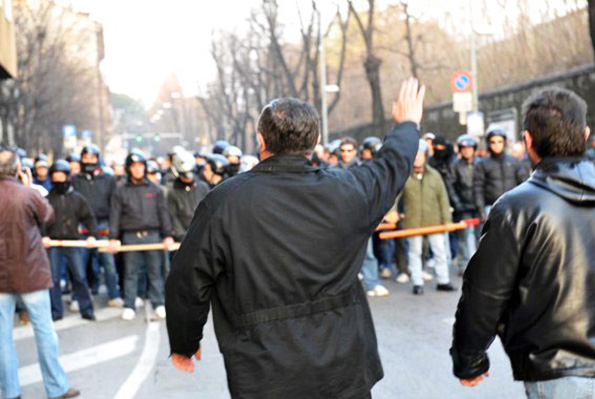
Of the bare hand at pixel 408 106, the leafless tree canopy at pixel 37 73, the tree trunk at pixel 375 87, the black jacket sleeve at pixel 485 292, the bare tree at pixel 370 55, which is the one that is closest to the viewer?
the black jacket sleeve at pixel 485 292

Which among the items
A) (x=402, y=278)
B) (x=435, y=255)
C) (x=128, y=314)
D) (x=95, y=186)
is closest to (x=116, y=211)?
(x=128, y=314)

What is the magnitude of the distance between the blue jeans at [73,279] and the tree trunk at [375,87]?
20735 mm

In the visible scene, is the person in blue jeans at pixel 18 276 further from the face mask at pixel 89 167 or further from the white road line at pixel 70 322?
the face mask at pixel 89 167

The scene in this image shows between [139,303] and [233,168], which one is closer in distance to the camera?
[139,303]

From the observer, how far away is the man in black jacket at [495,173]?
38.4ft

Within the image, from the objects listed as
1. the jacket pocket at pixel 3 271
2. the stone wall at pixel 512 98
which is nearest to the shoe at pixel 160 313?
the jacket pocket at pixel 3 271

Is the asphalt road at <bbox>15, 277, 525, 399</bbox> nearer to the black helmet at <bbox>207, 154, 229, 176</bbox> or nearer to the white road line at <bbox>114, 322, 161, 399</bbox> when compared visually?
the white road line at <bbox>114, 322, 161, 399</bbox>

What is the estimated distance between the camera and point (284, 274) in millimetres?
3303

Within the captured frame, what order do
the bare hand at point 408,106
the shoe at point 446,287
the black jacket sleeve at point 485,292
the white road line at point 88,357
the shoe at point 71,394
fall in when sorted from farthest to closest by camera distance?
the shoe at point 446,287 → the white road line at point 88,357 → the shoe at point 71,394 → the bare hand at point 408,106 → the black jacket sleeve at point 485,292

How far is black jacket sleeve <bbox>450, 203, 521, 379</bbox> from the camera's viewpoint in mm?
3057

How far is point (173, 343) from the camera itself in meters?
3.53

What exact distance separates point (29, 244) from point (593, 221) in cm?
452

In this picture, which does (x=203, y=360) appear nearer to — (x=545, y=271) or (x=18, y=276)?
(x=18, y=276)

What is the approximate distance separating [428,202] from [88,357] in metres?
4.91
